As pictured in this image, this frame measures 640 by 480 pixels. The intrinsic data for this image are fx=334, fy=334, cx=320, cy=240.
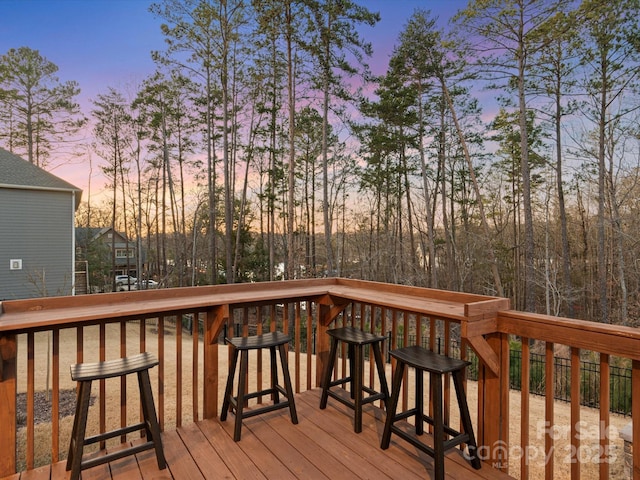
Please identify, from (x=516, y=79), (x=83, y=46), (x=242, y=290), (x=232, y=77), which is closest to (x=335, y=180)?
(x=232, y=77)

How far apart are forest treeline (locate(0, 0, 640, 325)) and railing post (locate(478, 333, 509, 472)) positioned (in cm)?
797

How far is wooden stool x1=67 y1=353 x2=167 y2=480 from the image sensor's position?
1.73 metres

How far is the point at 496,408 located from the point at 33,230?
42.3ft

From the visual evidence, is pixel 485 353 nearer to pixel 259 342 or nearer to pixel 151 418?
pixel 259 342

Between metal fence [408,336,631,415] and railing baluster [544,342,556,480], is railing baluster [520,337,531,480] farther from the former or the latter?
metal fence [408,336,631,415]

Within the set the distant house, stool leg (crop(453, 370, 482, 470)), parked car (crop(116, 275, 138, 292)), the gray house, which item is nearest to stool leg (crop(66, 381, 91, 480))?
stool leg (crop(453, 370, 482, 470))

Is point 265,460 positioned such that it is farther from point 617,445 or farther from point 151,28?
point 151,28

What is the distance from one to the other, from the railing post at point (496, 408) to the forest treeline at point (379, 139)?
7965 mm

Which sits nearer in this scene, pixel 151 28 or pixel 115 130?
pixel 151 28

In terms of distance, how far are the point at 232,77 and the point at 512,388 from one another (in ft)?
41.7

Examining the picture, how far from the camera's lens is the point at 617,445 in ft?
15.3

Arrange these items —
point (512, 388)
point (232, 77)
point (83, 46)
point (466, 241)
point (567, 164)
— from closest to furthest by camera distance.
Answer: point (512, 388) < point (83, 46) < point (567, 164) < point (232, 77) < point (466, 241)

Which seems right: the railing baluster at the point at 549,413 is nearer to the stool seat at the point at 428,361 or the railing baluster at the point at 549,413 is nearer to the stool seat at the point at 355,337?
the stool seat at the point at 428,361

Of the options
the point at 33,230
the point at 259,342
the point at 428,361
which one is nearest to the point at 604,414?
the point at 428,361
